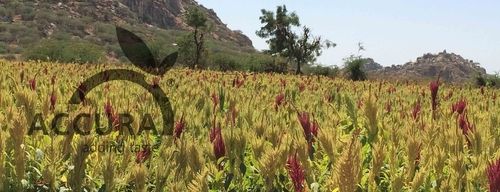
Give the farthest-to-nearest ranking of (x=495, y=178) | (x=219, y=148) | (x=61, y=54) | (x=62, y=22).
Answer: (x=62, y=22)
(x=61, y=54)
(x=219, y=148)
(x=495, y=178)

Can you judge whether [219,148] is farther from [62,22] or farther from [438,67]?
[438,67]

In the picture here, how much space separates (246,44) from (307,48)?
94.3 metres

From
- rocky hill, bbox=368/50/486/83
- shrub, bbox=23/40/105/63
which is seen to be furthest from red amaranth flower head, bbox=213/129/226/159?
rocky hill, bbox=368/50/486/83

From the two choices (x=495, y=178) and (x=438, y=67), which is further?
(x=438, y=67)

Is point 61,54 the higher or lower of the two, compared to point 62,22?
lower

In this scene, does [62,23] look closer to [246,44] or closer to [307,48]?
[307,48]

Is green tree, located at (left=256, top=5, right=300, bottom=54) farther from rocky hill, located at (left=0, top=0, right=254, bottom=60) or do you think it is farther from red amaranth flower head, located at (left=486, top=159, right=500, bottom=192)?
red amaranth flower head, located at (left=486, top=159, right=500, bottom=192)

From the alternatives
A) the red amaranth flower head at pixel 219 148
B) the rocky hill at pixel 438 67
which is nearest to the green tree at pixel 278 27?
the red amaranth flower head at pixel 219 148

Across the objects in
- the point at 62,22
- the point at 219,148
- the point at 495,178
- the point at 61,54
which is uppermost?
the point at 62,22

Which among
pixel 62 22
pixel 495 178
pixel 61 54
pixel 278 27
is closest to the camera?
pixel 495 178

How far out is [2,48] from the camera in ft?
234

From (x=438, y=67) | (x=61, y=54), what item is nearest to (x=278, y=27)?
(x=61, y=54)

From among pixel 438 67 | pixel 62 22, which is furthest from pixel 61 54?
pixel 438 67

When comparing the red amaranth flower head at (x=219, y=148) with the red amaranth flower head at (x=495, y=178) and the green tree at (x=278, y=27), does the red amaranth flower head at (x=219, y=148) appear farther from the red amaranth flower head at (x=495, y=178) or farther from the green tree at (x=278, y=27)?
the green tree at (x=278, y=27)
